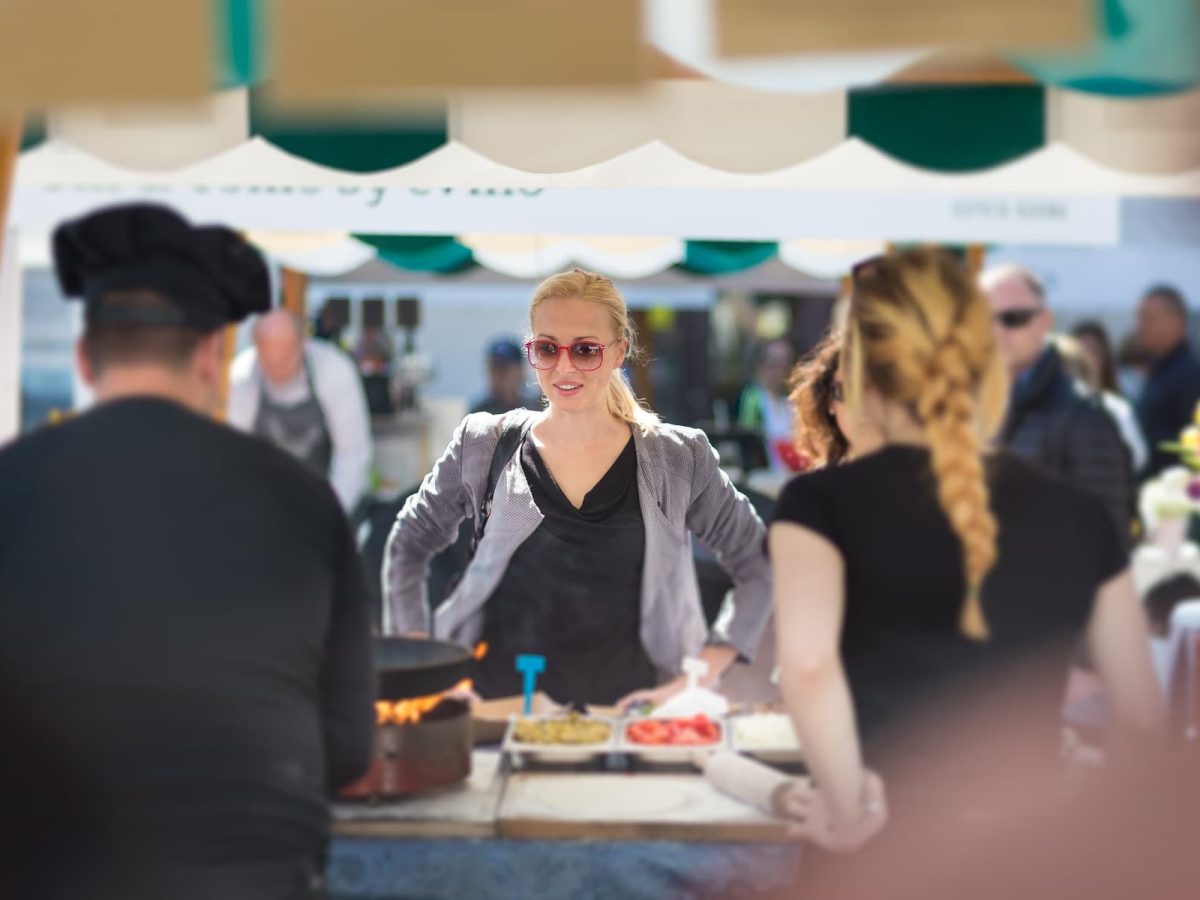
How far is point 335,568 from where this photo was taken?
1632 mm

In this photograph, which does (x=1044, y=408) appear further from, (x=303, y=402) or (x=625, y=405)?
(x=303, y=402)

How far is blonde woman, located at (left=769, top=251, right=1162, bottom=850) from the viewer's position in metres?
1.66

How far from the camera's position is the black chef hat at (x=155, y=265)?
5.12 ft

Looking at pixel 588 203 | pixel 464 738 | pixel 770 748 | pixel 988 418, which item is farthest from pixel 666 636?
pixel 988 418

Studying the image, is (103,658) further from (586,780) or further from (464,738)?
(586,780)

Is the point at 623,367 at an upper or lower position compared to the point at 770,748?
upper

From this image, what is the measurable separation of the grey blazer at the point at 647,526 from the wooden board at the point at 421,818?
0.34 metres

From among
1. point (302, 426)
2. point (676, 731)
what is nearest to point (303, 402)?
point (302, 426)

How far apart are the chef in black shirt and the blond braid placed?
2.55 feet

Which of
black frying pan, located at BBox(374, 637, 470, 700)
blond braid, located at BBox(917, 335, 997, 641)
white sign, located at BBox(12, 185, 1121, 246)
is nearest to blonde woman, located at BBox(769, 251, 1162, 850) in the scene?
blond braid, located at BBox(917, 335, 997, 641)

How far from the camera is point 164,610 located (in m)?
1.51

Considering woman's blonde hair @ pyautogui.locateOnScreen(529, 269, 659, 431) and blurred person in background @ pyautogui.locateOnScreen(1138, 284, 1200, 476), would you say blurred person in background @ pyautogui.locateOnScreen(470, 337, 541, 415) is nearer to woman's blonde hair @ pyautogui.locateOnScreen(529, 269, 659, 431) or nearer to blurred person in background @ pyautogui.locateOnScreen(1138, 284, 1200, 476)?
woman's blonde hair @ pyautogui.locateOnScreen(529, 269, 659, 431)

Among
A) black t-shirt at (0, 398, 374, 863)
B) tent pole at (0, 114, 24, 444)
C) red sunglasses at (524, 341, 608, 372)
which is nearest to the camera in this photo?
black t-shirt at (0, 398, 374, 863)

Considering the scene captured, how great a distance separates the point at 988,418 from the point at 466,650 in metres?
1.04
